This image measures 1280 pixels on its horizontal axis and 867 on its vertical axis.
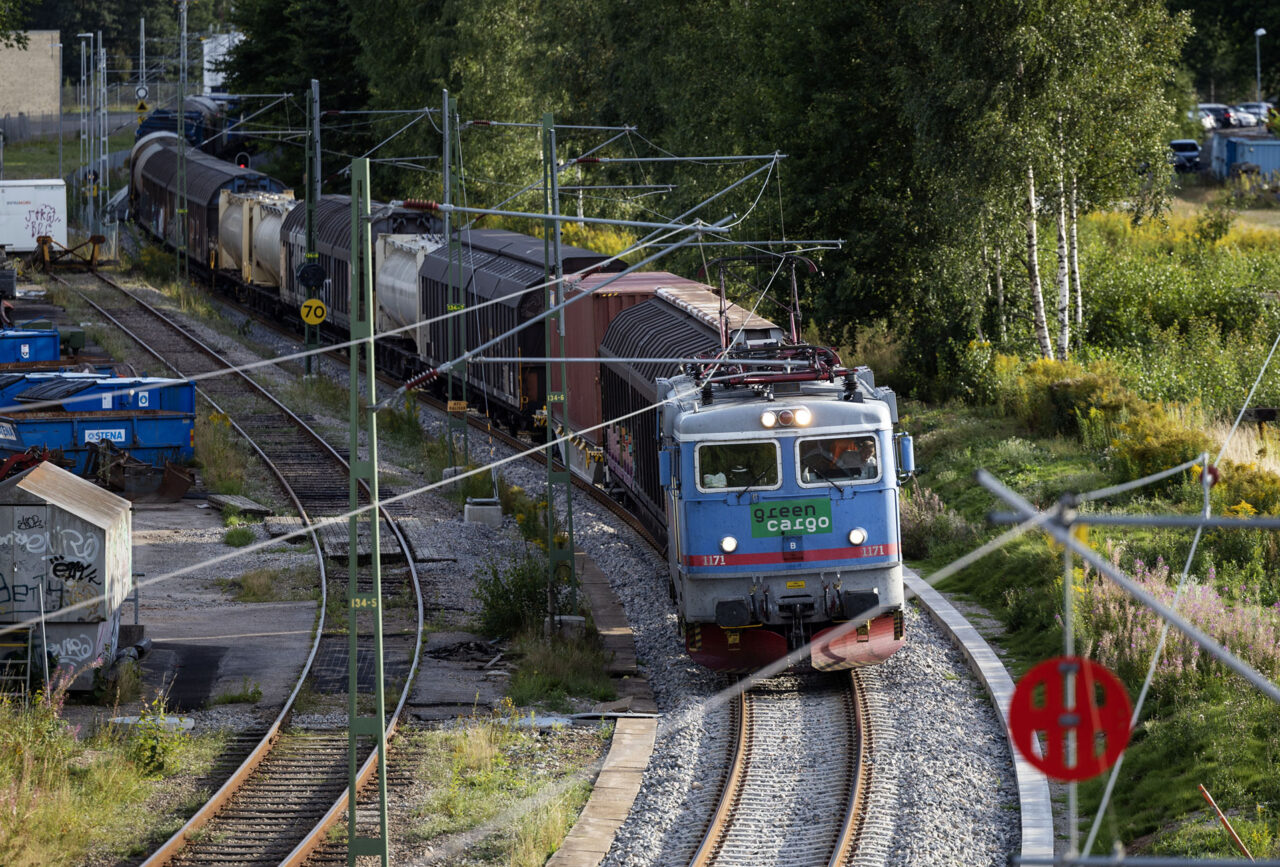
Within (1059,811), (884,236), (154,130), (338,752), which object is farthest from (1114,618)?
(154,130)

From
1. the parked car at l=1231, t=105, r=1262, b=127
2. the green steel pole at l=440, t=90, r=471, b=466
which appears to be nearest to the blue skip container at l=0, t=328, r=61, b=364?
the green steel pole at l=440, t=90, r=471, b=466

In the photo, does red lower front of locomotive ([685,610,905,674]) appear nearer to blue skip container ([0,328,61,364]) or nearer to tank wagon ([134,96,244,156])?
blue skip container ([0,328,61,364])

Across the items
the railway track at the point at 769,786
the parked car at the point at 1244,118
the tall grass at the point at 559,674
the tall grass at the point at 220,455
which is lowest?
the railway track at the point at 769,786

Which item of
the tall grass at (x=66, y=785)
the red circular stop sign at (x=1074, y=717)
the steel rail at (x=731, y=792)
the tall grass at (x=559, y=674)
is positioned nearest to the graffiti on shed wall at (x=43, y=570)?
the tall grass at (x=66, y=785)

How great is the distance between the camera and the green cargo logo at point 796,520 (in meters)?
15.5

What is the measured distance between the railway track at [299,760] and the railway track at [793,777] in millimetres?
3592

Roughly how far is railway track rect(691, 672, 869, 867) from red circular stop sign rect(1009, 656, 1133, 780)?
6198 millimetres

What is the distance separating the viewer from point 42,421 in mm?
27016

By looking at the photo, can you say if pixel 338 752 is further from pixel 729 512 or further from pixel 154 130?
pixel 154 130

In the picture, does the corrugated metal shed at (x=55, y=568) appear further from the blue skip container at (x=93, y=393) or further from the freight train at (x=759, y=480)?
the blue skip container at (x=93, y=393)

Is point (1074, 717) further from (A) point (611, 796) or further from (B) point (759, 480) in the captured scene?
(B) point (759, 480)

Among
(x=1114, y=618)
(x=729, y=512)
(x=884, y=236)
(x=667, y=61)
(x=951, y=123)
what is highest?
(x=667, y=61)

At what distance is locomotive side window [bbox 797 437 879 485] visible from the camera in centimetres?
1563

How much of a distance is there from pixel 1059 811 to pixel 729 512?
4488 millimetres
